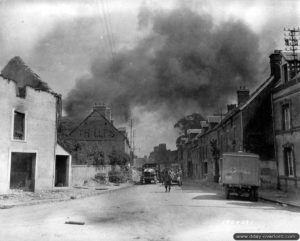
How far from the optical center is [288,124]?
23.0 meters

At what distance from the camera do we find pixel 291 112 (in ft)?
72.3

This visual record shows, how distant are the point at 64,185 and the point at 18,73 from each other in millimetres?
9020

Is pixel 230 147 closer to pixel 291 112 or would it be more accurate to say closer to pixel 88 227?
pixel 291 112

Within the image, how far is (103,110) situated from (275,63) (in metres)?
30.2

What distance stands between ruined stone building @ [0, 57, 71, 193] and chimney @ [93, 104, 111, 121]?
26.9m

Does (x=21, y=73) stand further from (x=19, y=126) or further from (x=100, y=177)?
(x=100, y=177)

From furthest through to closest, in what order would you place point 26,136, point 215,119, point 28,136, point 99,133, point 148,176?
point 99,133 < point 215,119 < point 148,176 < point 28,136 < point 26,136

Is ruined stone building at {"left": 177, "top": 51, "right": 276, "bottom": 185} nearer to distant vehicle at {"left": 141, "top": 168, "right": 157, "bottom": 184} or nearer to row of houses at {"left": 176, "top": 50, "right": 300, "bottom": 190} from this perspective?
row of houses at {"left": 176, "top": 50, "right": 300, "bottom": 190}

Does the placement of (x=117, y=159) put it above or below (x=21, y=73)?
below

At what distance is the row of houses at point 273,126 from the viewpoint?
2198 centimetres

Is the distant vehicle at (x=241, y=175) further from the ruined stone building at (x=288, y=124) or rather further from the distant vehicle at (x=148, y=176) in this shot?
the distant vehicle at (x=148, y=176)

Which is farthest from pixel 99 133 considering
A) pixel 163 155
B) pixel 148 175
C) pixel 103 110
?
pixel 163 155

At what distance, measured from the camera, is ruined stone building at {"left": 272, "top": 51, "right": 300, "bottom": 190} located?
70.3 ft

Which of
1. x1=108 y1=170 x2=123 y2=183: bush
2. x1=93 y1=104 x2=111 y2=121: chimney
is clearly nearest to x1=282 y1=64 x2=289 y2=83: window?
x1=108 y1=170 x2=123 y2=183: bush
